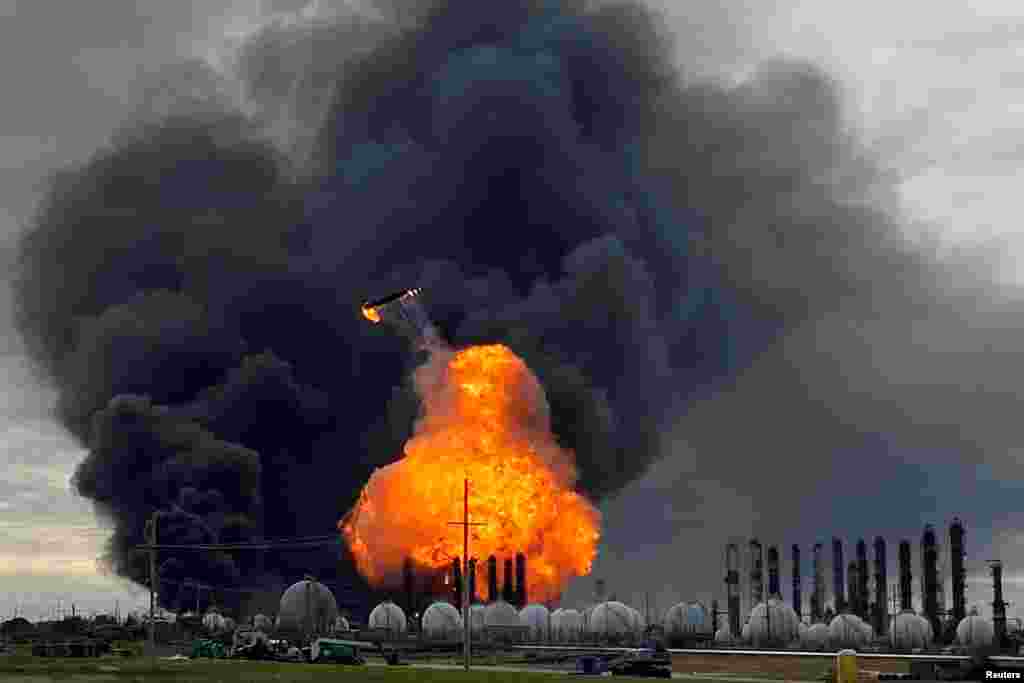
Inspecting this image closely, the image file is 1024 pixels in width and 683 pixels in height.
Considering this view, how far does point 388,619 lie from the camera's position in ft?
570

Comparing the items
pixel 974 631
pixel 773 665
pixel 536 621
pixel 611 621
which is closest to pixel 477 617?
pixel 536 621

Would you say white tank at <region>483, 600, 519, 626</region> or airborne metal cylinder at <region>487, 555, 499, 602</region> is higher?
airborne metal cylinder at <region>487, 555, 499, 602</region>

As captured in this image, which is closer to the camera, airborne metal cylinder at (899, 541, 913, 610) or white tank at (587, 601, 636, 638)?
white tank at (587, 601, 636, 638)

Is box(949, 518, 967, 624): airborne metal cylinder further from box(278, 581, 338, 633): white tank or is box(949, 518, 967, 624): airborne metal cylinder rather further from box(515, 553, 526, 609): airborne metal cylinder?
box(278, 581, 338, 633): white tank

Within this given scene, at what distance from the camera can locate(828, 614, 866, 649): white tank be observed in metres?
171

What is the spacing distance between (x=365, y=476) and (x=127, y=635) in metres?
39.1

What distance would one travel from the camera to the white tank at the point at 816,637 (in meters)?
171

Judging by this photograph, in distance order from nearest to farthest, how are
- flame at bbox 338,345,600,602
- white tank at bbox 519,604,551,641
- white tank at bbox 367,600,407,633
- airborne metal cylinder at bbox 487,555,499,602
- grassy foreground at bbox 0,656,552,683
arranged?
1. grassy foreground at bbox 0,656,552,683
2. flame at bbox 338,345,600,602
3. white tank at bbox 519,604,551,641
4. white tank at bbox 367,600,407,633
5. airborne metal cylinder at bbox 487,555,499,602

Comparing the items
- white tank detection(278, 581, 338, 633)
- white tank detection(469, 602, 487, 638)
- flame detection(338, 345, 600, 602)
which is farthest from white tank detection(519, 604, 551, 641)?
white tank detection(278, 581, 338, 633)

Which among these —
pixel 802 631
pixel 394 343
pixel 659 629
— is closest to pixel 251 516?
pixel 394 343

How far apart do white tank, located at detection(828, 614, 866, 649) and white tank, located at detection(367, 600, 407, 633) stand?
160 feet

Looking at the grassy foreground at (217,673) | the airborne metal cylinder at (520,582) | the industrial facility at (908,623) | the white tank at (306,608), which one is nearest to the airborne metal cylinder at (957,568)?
the industrial facility at (908,623)

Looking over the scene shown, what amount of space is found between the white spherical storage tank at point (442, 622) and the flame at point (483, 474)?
6142mm

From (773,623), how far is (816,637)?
786cm
